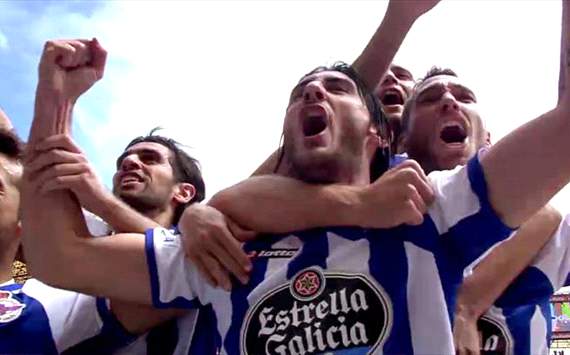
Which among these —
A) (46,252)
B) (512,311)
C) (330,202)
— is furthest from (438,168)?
(46,252)

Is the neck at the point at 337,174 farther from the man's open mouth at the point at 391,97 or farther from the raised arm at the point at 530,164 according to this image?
the man's open mouth at the point at 391,97

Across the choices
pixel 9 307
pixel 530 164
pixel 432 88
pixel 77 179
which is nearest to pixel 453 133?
pixel 432 88

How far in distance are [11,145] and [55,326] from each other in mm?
950

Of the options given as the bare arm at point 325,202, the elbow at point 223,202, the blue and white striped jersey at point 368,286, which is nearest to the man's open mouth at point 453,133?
the blue and white striped jersey at point 368,286

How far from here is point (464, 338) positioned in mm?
2297

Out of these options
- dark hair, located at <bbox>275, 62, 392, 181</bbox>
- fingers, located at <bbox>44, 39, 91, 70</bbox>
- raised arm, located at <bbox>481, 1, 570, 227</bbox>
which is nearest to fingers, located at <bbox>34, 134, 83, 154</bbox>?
fingers, located at <bbox>44, 39, 91, 70</bbox>

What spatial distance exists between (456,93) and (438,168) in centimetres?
36

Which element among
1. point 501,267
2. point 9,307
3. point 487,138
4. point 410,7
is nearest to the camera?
point 501,267

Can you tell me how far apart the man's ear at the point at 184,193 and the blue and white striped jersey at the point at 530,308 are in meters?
1.62

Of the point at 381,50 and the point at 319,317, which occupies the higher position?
the point at 381,50

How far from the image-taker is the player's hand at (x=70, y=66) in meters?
2.54

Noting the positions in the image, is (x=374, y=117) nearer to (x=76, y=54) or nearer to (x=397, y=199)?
(x=397, y=199)

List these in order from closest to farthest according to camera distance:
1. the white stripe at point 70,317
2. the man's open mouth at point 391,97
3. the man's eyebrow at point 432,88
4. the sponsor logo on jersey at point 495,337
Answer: the sponsor logo on jersey at point 495,337
the white stripe at point 70,317
the man's eyebrow at point 432,88
the man's open mouth at point 391,97

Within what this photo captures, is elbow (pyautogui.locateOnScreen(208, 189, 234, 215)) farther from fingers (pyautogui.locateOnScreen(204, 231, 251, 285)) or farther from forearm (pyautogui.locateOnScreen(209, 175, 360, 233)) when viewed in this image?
fingers (pyautogui.locateOnScreen(204, 231, 251, 285))
